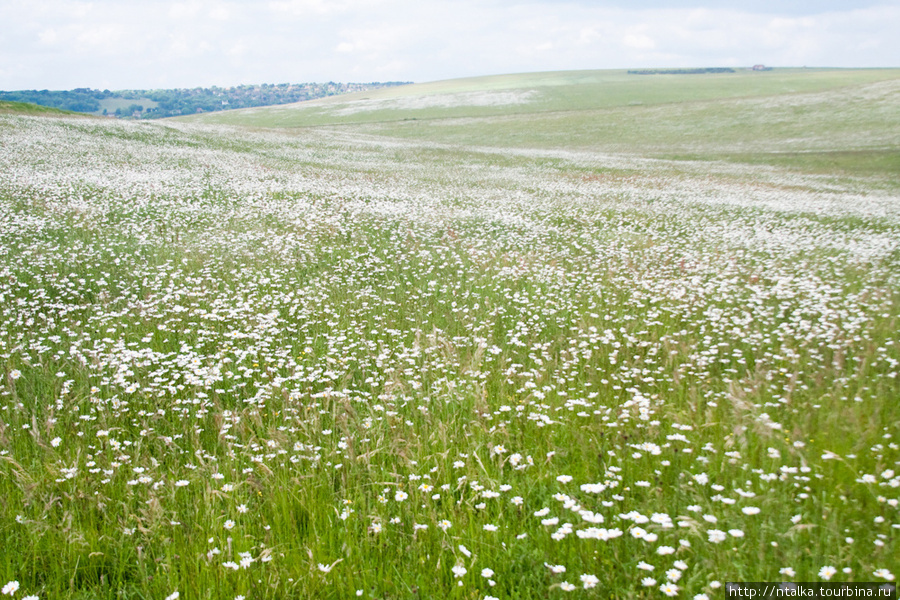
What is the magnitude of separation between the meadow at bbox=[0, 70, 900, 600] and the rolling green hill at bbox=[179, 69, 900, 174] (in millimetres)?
34185

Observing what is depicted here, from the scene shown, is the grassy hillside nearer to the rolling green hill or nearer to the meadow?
the meadow

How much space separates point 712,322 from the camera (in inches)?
306

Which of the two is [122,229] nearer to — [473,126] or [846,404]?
[846,404]

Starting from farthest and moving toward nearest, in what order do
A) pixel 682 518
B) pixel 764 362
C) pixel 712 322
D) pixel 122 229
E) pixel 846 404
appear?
pixel 122 229 < pixel 712 322 < pixel 764 362 < pixel 846 404 < pixel 682 518

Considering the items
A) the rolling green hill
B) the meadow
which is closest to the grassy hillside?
the meadow

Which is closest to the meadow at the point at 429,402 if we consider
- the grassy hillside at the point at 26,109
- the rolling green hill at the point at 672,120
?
the grassy hillside at the point at 26,109

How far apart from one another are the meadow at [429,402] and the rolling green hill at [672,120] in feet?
112

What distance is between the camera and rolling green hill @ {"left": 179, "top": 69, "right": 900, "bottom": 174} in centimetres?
4626

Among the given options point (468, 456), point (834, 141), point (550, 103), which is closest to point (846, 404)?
point (468, 456)

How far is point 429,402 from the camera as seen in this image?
17.3 ft

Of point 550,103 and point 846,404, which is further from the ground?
point 550,103

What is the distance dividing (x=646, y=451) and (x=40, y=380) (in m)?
5.60

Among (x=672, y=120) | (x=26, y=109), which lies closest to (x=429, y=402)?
(x=26, y=109)

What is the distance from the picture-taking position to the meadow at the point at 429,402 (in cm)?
314
